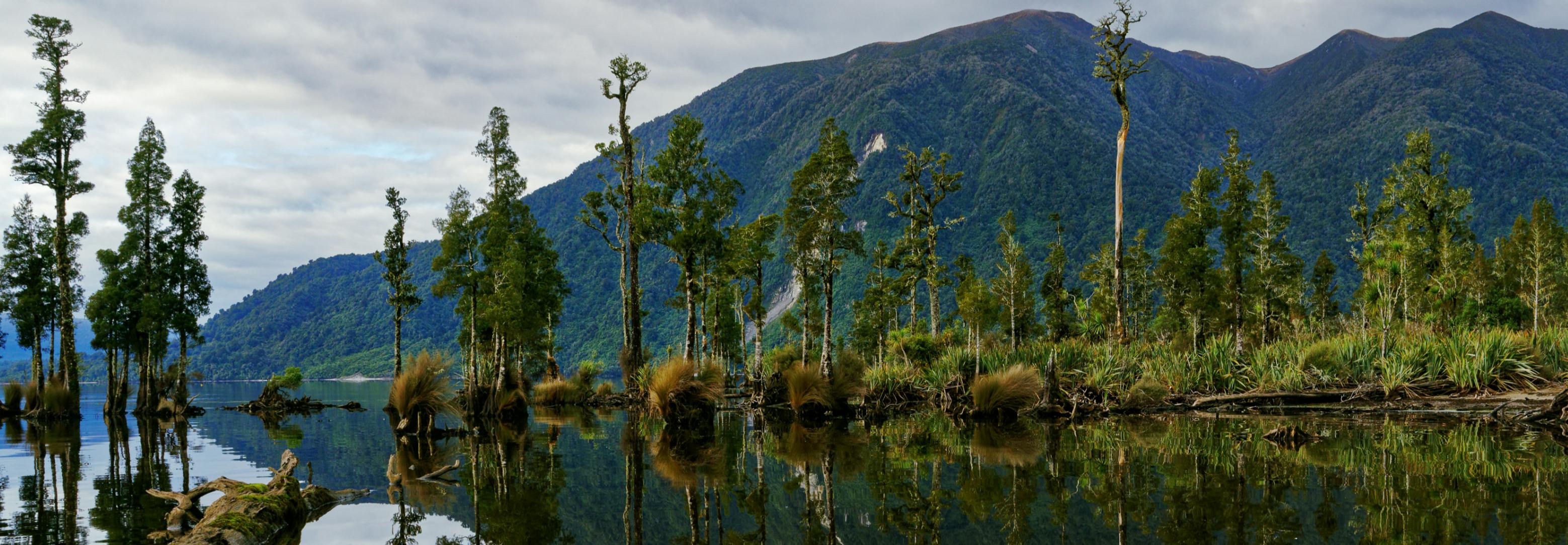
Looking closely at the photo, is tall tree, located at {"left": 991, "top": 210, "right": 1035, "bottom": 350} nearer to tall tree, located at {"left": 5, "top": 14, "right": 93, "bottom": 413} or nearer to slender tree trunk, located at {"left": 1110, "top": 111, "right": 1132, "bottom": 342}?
slender tree trunk, located at {"left": 1110, "top": 111, "right": 1132, "bottom": 342}

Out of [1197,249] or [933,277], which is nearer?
[933,277]

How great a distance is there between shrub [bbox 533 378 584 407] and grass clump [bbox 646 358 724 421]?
1979 cm

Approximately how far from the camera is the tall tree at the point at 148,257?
38.5 m

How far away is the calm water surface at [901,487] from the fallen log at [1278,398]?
9.55 ft

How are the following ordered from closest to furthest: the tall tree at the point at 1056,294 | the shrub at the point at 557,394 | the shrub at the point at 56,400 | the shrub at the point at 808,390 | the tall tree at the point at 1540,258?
the shrub at the point at 808,390 → the shrub at the point at 56,400 → the shrub at the point at 557,394 → the tall tree at the point at 1056,294 → the tall tree at the point at 1540,258

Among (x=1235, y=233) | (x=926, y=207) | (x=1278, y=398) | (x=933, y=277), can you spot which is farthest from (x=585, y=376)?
(x=1278, y=398)

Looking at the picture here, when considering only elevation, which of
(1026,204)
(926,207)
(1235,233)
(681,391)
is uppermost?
(1026,204)

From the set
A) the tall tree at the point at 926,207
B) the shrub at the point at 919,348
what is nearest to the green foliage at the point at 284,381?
the shrub at the point at 919,348

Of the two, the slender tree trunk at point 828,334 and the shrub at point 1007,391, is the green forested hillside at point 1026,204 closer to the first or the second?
the slender tree trunk at point 828,334

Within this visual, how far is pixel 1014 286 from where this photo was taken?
1362 inches

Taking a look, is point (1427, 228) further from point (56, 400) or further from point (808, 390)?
point (56, 400)

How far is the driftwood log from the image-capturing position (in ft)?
26.0

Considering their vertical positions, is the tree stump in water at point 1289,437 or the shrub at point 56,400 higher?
the tree stump in water at point 1289,437

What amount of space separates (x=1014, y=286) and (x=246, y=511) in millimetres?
29991
